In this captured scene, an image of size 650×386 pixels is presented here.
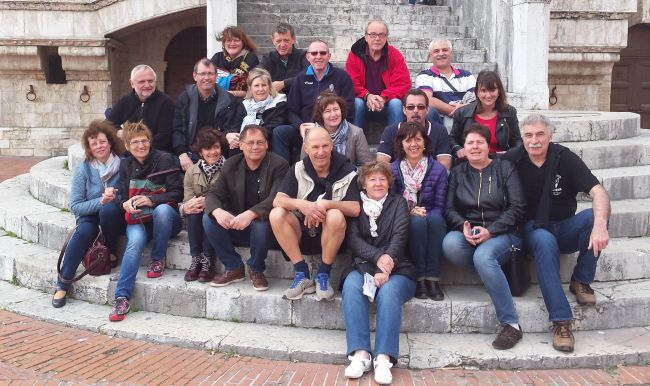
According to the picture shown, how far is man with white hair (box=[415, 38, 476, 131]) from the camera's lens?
20.5 feet

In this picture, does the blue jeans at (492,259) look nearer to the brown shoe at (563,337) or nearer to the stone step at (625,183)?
the brown shoe at (563,337)

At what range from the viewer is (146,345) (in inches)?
179

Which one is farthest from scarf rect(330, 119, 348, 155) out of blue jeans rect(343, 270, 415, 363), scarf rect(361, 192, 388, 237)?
blue jeans rect(343, 270, 415, 363)

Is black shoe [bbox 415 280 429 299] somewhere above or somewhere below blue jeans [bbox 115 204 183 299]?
below

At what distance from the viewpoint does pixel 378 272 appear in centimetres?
440

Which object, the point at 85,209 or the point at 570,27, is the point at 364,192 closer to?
the point at 85,209

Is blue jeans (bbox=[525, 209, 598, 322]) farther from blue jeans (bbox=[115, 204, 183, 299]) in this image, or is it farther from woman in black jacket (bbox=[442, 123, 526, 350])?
blue jeans (bbox=[115, 204, 183, 299])

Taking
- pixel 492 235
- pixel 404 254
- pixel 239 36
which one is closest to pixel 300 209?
pixel 404 254

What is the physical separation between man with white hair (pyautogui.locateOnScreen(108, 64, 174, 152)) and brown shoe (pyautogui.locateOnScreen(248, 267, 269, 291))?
6.42 feet

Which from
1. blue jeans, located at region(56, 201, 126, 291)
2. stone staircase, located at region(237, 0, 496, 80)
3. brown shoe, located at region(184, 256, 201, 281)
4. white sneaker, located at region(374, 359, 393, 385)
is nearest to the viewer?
white sneaker, located at region(374, 359, 393, 385)

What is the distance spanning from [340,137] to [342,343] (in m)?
1.75

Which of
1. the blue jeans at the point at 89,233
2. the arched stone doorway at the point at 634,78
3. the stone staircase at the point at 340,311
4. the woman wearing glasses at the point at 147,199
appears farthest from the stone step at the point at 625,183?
the arched stone doorway at the point at 634,78

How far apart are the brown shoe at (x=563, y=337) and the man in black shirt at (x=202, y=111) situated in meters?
3.23

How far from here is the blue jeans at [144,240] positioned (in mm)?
4992
